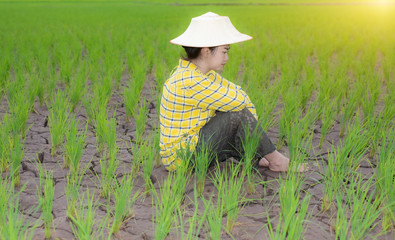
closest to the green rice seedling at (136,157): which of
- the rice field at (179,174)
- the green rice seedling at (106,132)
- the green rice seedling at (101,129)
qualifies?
the rice field at (179,174)

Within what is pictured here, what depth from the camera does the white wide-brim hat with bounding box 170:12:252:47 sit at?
7.70ft

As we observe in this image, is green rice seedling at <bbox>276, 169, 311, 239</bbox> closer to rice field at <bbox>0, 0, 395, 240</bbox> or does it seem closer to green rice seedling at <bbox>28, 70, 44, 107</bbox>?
rice field at <bbox>0, 0, 395, 240</bbox>

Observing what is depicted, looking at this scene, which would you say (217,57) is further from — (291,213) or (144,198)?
(291,213)

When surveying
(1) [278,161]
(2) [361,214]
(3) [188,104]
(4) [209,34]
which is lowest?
(1) [278,161]

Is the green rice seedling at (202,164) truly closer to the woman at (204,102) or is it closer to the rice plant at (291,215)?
the woman at (204,102)

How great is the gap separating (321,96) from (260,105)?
0.61 meters

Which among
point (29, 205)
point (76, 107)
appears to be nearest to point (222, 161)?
point (29, 205)

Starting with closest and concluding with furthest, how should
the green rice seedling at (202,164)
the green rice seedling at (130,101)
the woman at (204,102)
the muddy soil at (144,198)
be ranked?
the muddy soil at (144,198) → the green rice seedling at (202,164) → the woman at (204,102) → the green rice seedling at (130,101)

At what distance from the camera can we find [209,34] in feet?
7.79

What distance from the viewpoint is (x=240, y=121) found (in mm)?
2500

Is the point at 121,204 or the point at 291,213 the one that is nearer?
the point at 291,213

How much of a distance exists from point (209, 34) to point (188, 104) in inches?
14.0

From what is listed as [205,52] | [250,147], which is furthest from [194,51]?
[250,147]

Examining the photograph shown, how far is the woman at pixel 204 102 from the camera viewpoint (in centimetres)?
241
